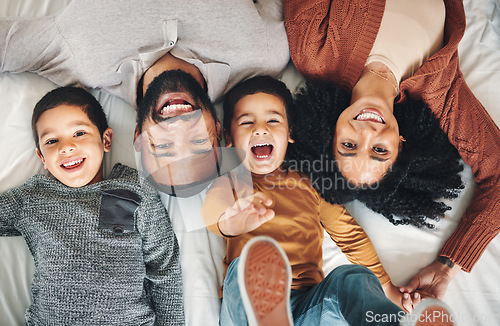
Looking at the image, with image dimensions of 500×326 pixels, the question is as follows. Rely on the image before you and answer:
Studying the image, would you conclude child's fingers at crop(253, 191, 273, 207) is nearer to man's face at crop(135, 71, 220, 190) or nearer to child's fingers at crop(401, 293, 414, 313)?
man's face at crop(135, 71, 220, 190)

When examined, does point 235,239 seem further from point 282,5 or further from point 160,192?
point 282,5

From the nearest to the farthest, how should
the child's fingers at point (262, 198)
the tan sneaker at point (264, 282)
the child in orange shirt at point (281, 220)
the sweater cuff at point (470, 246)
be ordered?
the tan sneaker at point (264, 282) < the child in orange shirt at point (281, 220) < the child's fingers at point (262, 198) < the sweater cuff at point (470, 246)

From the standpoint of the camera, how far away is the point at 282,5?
111cm

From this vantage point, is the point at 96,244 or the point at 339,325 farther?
the point at 96,244

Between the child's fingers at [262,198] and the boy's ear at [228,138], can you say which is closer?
the child's fingers at [262,198]

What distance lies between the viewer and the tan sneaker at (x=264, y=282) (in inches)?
26.2

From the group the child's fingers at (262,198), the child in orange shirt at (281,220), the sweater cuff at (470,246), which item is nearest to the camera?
the child in orange shirt at (281,220)

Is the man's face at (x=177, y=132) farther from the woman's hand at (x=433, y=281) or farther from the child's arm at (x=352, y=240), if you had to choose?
the woman's hand at (x=433, y=281)

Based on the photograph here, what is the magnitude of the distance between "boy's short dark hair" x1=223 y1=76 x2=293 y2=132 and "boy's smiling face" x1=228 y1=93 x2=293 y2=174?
0.05ft

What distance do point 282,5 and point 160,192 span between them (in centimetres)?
67

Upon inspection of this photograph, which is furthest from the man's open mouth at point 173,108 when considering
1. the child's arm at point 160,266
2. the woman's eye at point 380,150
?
the woman's eye at point 380,150

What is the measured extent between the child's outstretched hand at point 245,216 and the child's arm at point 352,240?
226 mm

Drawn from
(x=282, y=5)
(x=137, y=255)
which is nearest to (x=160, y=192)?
(x=137, y=255)

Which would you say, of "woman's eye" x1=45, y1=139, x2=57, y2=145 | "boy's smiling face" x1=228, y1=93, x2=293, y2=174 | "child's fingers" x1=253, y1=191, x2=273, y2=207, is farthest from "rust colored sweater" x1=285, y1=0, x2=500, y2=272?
"woman's eye" x1=45, y1=139, x2=57, y2=145
